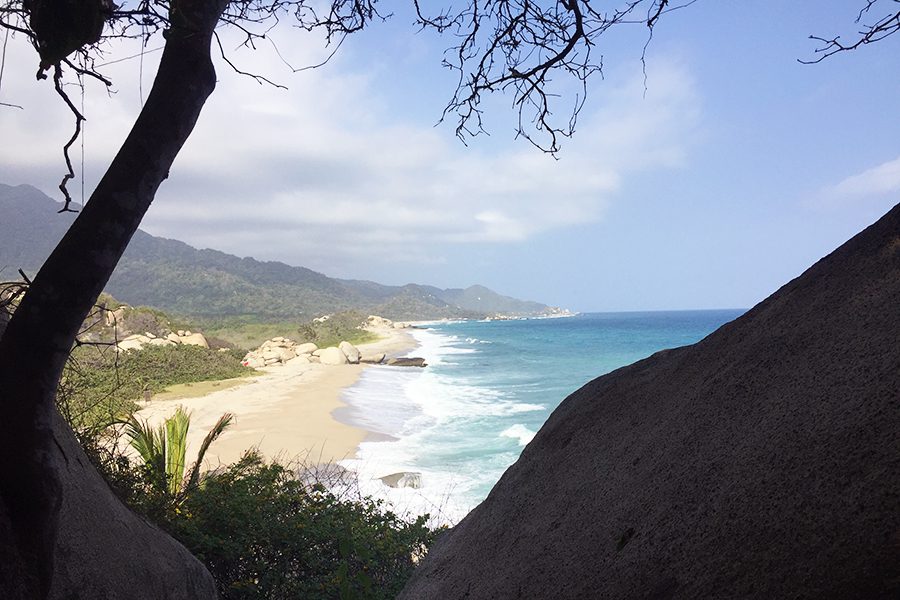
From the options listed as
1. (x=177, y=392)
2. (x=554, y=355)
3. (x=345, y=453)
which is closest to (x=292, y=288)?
(x=554, y=355)

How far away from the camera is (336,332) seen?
2456 inches

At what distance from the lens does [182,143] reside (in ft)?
6.48

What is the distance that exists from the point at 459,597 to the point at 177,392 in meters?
22.2

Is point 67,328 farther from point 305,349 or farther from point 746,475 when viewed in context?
point 305,349

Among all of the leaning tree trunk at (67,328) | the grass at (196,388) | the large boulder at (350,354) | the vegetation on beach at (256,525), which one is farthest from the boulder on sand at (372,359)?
the leaning tree trunk at (67,328)

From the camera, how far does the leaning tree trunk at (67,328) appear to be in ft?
5.56

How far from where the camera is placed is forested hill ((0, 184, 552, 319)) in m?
95.5

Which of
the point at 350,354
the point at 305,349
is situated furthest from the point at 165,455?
the point at 305,349

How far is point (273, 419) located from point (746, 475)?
18593 millimetres

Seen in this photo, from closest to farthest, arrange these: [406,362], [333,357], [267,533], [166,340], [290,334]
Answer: [267,533] < [166,340] < [333,357] < [406,362] < [290,334]

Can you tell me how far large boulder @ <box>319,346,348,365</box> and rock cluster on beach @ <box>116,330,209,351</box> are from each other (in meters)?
7.61

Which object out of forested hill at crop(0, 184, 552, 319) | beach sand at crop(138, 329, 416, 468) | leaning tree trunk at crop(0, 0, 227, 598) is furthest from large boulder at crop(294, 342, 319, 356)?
forested hill at crop(0, 184, 552, 319)

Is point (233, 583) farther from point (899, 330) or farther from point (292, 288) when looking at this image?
point (292, 288)

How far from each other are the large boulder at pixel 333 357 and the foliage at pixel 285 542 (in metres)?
33.4
